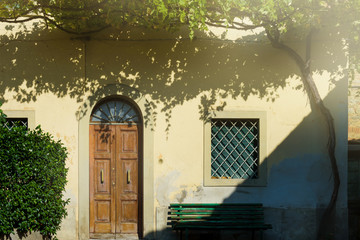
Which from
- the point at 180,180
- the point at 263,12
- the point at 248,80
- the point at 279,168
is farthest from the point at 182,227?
the point at 263,12

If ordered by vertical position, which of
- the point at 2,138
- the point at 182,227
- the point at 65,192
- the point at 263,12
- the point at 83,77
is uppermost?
the point at 263,12

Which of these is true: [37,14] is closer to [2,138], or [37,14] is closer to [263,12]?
[2,138]

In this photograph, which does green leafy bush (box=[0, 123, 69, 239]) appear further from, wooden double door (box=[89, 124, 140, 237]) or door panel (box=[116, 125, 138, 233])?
door panel (box=[116, 125, 138, 233])

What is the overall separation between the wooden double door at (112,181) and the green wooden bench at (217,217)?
2.78ft

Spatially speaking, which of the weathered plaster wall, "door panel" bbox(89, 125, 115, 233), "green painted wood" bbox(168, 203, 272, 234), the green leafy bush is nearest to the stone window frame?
the weathered plaster wall

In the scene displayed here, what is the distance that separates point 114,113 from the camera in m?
7.58

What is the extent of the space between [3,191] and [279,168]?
185 inches

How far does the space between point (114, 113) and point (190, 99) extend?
143 centimetres

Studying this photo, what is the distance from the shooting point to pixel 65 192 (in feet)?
24.0

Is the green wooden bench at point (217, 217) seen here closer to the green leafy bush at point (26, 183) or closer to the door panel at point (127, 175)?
the door panel at point (127, 175)

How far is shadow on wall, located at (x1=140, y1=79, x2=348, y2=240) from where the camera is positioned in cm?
745

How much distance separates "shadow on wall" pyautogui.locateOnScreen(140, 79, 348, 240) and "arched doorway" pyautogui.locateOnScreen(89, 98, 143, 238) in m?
1.88

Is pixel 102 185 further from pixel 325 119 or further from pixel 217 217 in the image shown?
pixel 325 119

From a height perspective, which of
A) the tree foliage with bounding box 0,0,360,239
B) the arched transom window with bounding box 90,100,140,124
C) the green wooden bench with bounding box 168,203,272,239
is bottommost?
the green wooden bench with bounding box 168,203,272,239
